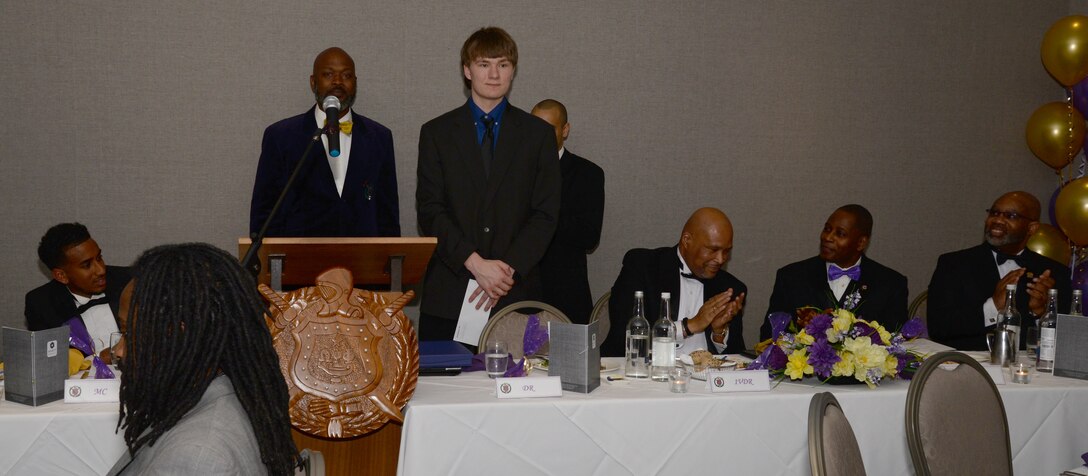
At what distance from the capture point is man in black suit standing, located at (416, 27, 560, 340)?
3.86 metres

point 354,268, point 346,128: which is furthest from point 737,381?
point 346,128

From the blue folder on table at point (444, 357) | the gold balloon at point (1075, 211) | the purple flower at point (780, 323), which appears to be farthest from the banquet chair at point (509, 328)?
the gold balloon at point (1075, 211)

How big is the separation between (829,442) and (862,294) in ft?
9.13

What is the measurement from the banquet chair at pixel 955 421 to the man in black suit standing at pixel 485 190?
6.23ft

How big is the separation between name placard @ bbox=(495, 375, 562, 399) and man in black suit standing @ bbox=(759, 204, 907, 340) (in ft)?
6.28

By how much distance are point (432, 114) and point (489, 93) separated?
1468mm

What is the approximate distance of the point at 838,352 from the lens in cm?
287

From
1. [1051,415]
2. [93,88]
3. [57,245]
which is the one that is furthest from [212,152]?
[1051,415]

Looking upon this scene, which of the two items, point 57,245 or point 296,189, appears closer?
point 57,245

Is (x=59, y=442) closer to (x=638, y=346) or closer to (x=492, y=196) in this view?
(x=638, y=346)

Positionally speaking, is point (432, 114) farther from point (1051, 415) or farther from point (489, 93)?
point (1051, 415)

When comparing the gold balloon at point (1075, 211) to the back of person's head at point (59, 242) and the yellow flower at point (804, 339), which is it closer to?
the yellow flower at point (804, 339)

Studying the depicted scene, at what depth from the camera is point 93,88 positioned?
16.0 feet

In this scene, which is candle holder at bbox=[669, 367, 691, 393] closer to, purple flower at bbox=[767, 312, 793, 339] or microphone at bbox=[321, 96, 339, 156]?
purple flower at bbox=[767, 312, 793, 339]
